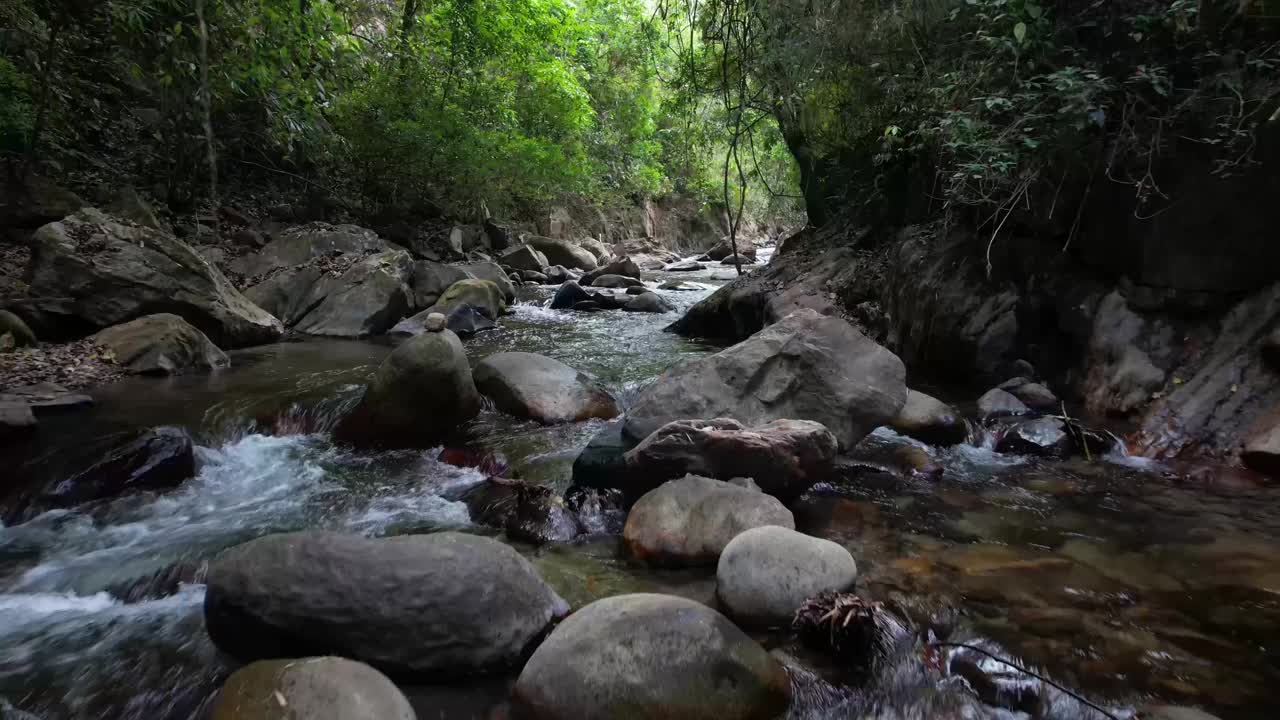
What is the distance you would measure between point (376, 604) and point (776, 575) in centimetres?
148

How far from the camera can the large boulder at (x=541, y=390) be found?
18.4 feet

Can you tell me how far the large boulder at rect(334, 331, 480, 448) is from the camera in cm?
507

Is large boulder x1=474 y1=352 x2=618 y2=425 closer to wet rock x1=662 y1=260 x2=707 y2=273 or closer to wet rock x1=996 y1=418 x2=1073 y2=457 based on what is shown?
wet rock x1=996 y1=418 x2=1073 y2=457

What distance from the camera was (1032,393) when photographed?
5402mm

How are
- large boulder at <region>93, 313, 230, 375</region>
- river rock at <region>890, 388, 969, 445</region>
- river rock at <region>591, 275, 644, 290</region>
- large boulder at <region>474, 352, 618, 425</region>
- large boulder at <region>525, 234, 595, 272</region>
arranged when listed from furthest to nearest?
large boulder at <region>525, 234, 595, 272</region>
river rock at <region>591, 275, 644, 290</region>
large boulder at <region>93, 313, 230, 375</region>
large boulder at <region>474, 352, 618, 425</region>
river rock at <region>890, 388, 969, 445</region>

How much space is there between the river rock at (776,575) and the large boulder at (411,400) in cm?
313

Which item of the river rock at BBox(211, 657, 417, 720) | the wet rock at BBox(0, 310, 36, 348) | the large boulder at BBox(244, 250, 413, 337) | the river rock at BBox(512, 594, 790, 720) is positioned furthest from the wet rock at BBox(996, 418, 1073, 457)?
the wet rock at BBox(0, 310, 36, 348)

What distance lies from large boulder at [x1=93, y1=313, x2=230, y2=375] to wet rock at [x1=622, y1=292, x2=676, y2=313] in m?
6.78

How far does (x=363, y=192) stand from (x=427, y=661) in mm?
13786

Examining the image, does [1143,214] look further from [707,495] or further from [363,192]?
[363,192]

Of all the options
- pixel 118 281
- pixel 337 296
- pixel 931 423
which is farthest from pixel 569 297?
pixel 931 423

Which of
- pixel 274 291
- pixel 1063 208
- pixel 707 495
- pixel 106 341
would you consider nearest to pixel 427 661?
pixel 707 495

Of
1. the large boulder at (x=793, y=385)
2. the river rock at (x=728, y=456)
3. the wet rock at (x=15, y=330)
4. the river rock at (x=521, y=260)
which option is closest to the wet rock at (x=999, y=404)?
the large boulder at (x=793, y=385)

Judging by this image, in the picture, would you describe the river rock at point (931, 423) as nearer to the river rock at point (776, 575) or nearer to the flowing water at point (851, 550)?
the flowing water at point (851, 550)
